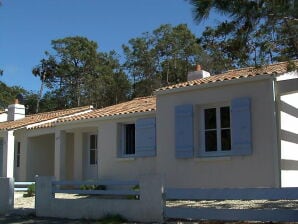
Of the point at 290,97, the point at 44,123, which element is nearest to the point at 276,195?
the point at 290,97

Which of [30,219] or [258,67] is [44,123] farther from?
[258,67]

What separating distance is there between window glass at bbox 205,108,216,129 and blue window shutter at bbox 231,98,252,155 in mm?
Answer: 928

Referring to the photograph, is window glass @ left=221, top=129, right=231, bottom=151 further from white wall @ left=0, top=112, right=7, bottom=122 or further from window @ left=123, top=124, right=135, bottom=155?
white wall @ left=0, top=112, right=7, bottom=122

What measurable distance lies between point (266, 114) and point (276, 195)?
14.0 feet

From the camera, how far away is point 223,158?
1362 cm

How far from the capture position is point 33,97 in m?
53.7

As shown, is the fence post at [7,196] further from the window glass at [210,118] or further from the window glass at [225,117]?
the window glass at [225,117]

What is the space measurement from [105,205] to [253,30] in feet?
16.9

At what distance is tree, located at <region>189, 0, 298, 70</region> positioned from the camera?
923cm

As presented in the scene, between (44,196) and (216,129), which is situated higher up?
(216,129)

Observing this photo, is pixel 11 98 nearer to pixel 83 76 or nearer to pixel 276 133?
pixel 83 76

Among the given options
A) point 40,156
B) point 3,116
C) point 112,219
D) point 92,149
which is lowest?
point 112,219

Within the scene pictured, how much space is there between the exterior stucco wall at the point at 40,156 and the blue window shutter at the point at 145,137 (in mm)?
8041

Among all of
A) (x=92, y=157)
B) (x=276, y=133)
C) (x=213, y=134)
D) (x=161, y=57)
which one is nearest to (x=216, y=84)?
(x=213, y=134)
